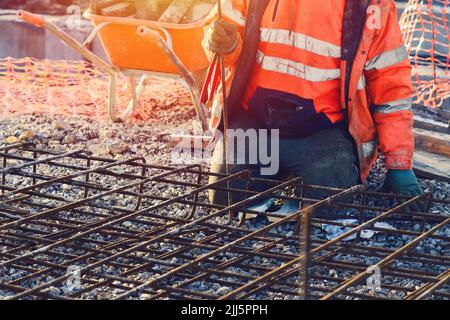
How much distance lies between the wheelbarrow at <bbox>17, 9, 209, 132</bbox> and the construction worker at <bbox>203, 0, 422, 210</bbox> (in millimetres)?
1257

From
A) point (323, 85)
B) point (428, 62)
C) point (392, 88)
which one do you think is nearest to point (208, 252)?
point (323, 85)

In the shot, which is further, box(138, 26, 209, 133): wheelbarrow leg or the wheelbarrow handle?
box(138, 26, 209, 133): wheelbarrow leg

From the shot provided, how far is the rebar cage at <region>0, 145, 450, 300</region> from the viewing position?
3570 mm

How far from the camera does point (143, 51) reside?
673cm

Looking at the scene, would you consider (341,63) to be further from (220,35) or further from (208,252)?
(208,252)

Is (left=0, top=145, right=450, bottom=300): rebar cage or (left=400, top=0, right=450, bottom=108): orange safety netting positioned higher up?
(left=400, top=0, right=450, bottom=108): orange safety netting

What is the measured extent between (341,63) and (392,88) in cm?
32

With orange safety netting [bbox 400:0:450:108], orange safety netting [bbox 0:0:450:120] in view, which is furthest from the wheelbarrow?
orange safety netting [bbox 400:0:450:108]

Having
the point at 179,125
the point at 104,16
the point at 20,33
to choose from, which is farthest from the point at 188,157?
the point at 20,33

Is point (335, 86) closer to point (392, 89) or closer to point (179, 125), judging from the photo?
point (392, 89)

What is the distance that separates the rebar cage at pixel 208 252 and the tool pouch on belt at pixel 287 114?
34 centimetres

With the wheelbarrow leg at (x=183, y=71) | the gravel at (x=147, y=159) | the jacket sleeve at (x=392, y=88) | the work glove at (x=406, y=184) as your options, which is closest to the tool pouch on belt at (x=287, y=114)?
the jacket sleeve at (x=392, y=88)

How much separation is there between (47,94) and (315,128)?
3525mm

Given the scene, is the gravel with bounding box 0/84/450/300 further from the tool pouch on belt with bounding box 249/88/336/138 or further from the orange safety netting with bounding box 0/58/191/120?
the tool pouch on belt with bounding box 249/88/336/138
